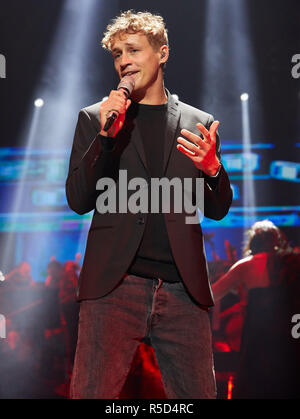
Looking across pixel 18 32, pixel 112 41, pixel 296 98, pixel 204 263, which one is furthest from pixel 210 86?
pixel 204 263

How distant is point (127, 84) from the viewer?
1.64 m

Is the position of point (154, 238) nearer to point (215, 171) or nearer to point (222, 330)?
point (215, 171)

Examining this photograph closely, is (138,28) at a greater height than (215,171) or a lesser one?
greater

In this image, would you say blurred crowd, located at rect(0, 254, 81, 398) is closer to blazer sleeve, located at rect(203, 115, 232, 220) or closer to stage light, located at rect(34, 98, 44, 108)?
stage light, located at rect(34, 98, 44, 108)

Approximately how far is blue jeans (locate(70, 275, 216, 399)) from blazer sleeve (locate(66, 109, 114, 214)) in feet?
1.02

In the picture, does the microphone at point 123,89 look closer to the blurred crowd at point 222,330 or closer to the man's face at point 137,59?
the man's face at point 137,59

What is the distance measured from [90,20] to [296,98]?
2.44 meters

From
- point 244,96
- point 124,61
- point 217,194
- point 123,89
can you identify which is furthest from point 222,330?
point 123,89

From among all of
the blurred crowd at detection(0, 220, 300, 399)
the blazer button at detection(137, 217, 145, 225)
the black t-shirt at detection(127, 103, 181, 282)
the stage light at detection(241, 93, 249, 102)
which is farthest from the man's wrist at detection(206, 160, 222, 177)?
the stage light at detection(241, 93, 249, 102)

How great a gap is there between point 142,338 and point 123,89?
0.82 m

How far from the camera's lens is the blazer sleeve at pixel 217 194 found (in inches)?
67.0

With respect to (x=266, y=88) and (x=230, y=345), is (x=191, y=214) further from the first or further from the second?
(x=266, y=88)

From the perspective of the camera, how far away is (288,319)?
4152mm
